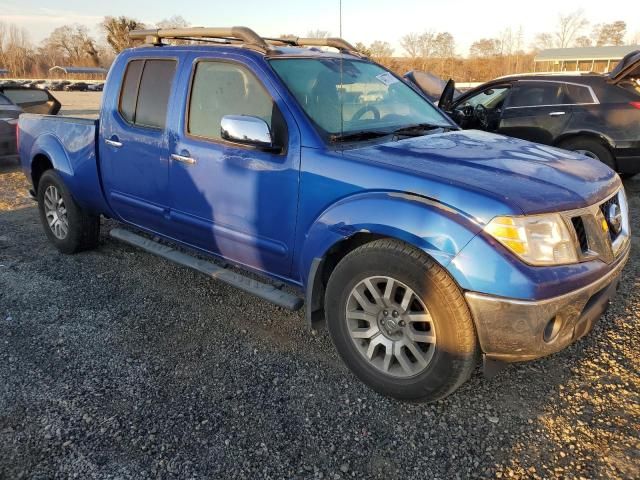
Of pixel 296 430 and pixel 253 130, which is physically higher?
pixel 253 130

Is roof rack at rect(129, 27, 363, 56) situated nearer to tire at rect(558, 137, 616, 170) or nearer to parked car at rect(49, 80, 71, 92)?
tire at rect(558, 137, 616, 170)

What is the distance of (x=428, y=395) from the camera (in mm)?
2697

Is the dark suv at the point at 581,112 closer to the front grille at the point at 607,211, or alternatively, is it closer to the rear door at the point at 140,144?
the front grille at the point at 607,211

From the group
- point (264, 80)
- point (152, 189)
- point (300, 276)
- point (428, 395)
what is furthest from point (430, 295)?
Answer: point (152, 189)

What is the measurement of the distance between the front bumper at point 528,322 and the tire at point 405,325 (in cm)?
8

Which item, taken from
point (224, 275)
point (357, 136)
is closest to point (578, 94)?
point (357, 136)

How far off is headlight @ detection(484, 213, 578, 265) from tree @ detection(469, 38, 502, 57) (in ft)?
203

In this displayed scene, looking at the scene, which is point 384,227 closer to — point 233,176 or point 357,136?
point 357,136

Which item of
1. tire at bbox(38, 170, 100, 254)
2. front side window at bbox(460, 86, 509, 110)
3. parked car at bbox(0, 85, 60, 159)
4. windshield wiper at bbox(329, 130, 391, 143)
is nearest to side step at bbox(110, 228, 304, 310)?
tire at bbox(38, 170, 100, 254)

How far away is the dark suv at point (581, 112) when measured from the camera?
700 centimetres

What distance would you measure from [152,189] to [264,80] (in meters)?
1.35

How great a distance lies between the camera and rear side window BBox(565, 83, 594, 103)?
727 centimetres

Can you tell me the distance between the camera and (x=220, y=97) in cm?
354

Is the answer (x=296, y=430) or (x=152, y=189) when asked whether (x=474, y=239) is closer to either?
(x=296, y=430)
